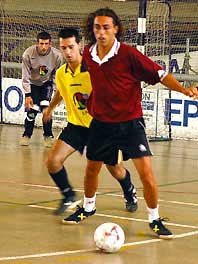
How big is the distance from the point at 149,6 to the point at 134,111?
8.83 m

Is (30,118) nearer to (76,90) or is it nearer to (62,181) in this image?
(76,90)

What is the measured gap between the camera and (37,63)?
1390 cm

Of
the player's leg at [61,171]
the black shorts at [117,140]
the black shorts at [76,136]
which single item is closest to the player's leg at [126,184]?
the black shorts at [76,136]

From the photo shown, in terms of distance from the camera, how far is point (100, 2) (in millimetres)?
25750

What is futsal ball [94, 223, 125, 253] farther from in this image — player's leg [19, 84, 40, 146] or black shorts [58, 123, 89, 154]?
player's leg [19, 84, 40, 146]

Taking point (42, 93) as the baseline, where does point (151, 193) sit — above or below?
below

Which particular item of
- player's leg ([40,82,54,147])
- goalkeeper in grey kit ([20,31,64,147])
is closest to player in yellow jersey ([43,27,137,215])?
goalkeeper in grey kit ([20,31,64,147])

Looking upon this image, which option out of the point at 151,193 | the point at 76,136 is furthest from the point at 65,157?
the point at 151,193

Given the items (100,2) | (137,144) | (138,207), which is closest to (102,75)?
(137,144)

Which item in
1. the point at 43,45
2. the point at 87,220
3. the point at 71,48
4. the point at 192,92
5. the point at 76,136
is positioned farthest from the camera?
the point at 43,45

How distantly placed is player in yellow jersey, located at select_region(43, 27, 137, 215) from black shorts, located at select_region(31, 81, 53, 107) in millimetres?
5398

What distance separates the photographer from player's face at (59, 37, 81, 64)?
324 inches

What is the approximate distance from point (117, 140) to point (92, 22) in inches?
43.2

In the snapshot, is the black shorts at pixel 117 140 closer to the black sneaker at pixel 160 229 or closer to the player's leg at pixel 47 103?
the black sneaker at pixel 160 229
